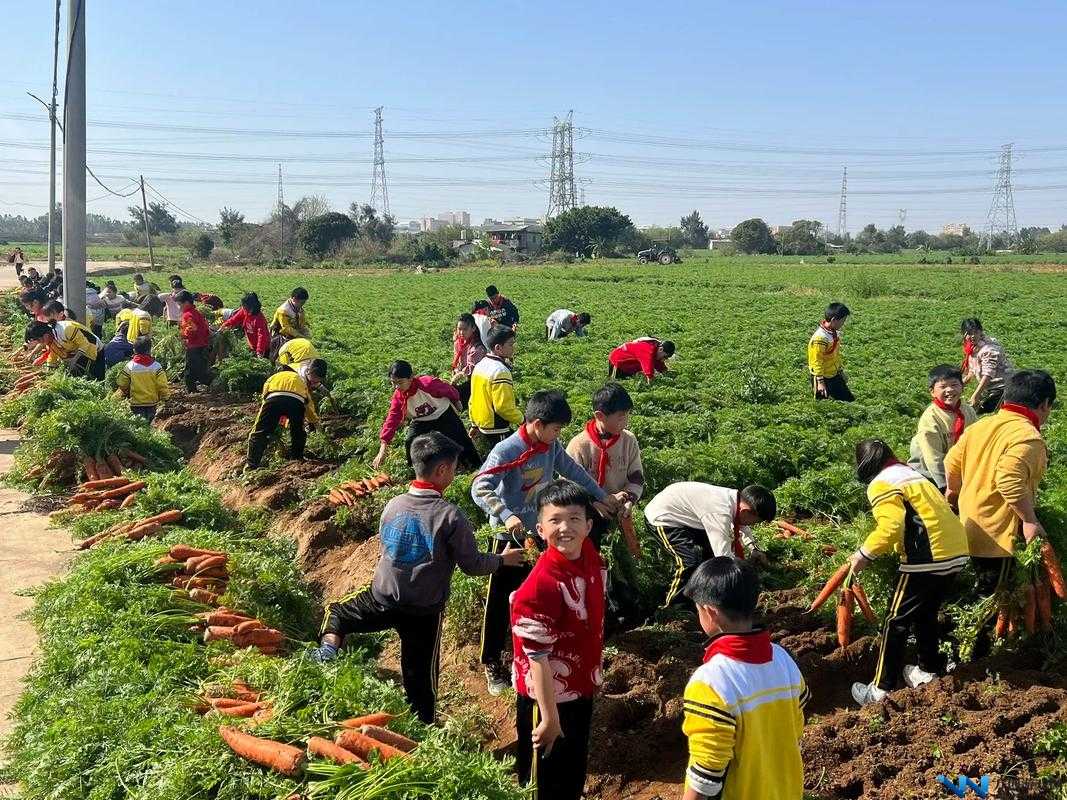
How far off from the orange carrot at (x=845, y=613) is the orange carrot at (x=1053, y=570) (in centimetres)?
114

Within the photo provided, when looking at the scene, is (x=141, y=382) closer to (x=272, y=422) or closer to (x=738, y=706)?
(x=272, y=422)

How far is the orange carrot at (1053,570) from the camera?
4.98m

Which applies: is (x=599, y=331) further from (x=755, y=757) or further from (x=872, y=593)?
(x=755, y=757)

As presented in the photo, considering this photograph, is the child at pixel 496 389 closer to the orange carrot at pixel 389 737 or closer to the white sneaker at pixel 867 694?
the white sneaker at pixel 867 694

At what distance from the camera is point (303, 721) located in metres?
3.94

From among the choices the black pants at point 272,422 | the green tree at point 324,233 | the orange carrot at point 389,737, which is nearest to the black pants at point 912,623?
the orange carrot at point 389,737

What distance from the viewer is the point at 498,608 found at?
5594mm

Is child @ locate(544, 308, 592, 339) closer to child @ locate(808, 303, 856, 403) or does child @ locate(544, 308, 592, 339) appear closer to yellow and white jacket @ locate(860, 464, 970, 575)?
child @ locate(808, 303, 856, 403)

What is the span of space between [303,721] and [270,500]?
5906 millimetres

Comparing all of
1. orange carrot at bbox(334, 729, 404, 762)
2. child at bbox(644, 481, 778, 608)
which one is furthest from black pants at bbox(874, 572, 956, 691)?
orange carrot at bbox(334, 729, 404, 762)

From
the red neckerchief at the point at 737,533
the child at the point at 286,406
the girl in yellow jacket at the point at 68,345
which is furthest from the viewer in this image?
the girl in yellow jacket at the point at 68,345

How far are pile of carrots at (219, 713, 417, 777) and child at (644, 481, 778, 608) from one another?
2.43 metres

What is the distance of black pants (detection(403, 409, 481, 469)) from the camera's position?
8586 mm

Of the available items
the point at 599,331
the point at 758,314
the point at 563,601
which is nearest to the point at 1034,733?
the point at 563,601
